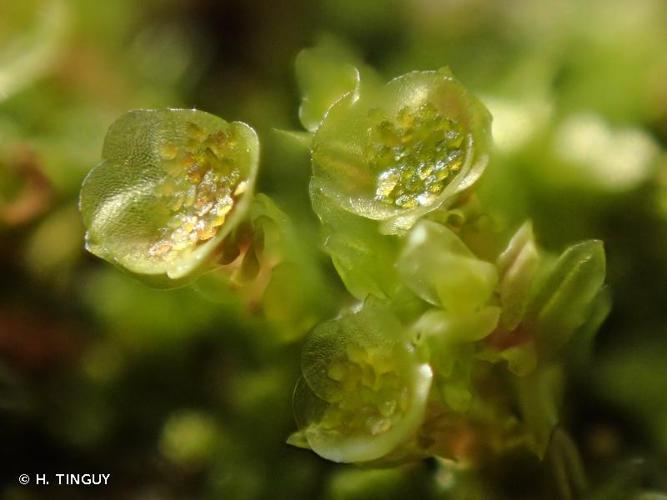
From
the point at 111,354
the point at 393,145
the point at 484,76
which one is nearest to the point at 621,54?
the point at 484,76

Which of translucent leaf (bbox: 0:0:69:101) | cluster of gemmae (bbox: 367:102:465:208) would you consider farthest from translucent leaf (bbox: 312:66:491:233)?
translucent leaf (bbox: 0:0:69:101)

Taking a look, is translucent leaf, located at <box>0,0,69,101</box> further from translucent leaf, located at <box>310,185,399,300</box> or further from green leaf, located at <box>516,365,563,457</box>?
green leaf, located at <box>516,365,563,457</box>

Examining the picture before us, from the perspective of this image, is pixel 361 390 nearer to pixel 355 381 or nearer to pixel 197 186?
pixel 355 381

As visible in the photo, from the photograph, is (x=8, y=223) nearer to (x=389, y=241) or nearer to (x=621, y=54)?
(x=389, y=241)

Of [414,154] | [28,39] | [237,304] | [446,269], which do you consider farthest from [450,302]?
[28,39]

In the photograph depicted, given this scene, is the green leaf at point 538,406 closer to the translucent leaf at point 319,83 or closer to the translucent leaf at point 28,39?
the translucent leaf at point 319,83
